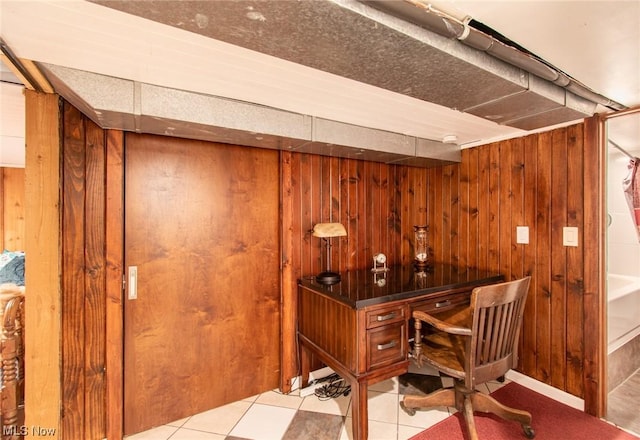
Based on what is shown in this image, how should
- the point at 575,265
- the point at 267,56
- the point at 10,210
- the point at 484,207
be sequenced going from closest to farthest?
the point at 267,56 → the point at 575,265 → the point at 484,207 → the point at 10,210

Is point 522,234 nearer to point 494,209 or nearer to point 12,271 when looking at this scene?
point 494,209

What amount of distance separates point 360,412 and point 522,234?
180 cm

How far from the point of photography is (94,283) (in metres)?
1.63

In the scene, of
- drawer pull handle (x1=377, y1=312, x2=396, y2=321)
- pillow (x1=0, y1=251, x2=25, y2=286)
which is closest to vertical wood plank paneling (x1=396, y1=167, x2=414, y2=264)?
drawer pull handle (x1=377, y1=312, x2=396, y2=321)

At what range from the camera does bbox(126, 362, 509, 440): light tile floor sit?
174cm

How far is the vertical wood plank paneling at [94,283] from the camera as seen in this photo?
1.62 metres

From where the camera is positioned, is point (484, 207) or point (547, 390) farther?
point (484, 207)

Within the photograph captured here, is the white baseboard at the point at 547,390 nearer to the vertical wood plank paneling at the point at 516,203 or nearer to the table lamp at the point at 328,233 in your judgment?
the vertical wood plank paneling at the point at 516,203

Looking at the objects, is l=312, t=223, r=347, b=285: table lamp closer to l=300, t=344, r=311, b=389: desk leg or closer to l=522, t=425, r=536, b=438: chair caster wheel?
l=300, t=344, r=311, b=389: desk leg

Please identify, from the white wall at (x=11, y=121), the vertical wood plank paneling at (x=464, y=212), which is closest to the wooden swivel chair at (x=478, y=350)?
the vertical wood plank paneling at (x=464, y=212)

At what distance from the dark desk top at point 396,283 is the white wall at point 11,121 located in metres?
2.09

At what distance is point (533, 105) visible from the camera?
1501 millimetres

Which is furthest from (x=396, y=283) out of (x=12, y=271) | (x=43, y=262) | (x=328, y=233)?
(x=12, y=271)

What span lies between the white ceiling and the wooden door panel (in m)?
0.60
